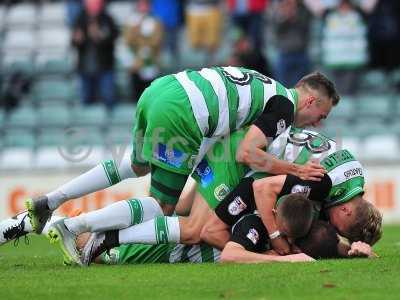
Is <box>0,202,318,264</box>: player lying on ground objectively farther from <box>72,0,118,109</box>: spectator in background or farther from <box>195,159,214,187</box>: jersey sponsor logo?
<box>72,0,118,109</box>: spectator in background

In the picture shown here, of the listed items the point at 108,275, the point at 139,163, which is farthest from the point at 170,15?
the point at 108,275

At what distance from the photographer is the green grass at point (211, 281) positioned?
7.33m

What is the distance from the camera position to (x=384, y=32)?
17312mm

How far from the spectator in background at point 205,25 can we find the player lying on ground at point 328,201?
9.22m

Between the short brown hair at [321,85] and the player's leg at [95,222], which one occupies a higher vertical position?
the short brown hair at [321,85]

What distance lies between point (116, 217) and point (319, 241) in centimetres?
161

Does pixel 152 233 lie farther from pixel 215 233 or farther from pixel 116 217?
pixel 215 233

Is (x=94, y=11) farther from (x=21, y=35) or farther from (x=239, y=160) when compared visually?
(x=239, y=160)

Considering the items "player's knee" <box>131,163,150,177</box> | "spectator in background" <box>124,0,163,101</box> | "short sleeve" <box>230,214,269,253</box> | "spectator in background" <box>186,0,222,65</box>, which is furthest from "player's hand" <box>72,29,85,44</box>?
"short sleeve" <box>230,214,269,253</box>

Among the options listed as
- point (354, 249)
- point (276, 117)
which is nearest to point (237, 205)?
point (276, 117)

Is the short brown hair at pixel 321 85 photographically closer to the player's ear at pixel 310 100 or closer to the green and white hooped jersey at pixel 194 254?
the player's ear at pixel 310 100

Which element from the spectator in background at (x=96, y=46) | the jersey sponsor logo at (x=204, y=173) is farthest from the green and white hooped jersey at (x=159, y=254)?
the spectator in background at (x=96, y=46)

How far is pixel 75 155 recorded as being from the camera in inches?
625

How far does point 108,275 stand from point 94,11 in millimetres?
9998
